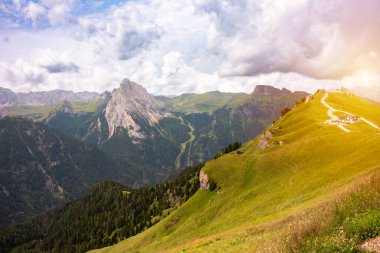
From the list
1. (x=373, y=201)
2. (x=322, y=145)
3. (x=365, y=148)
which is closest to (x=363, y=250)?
(x=373, y=201)

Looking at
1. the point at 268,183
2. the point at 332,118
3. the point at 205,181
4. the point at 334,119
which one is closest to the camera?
the point at 268,183

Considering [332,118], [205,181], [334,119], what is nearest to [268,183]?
[205,181]

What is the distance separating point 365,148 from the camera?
66.4m

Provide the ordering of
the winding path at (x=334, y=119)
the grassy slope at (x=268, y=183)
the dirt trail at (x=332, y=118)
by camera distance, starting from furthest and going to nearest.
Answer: the dirt trail at (x=332, y=118)
the winding path at (x=334, y=119)
the grassy slope at (x=268, y=183)

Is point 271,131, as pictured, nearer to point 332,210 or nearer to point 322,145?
point 322,145

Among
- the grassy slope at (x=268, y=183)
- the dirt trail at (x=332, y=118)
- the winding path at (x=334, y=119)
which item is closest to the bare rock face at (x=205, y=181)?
the grassy slope at (x=268, y=183)

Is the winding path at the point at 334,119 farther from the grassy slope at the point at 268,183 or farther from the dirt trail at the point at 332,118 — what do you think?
the grassy slope at the point at 268,183

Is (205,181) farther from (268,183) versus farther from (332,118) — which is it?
(332,118)

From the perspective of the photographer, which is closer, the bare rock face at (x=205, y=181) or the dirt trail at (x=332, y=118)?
the bare rock face at (x=205, y=181)

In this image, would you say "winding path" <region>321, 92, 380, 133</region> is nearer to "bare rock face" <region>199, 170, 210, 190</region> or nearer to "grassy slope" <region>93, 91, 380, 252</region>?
"grassy slope" <region>93, 91, 380, 252</region>

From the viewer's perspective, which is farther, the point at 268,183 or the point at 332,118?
the point at 332,118

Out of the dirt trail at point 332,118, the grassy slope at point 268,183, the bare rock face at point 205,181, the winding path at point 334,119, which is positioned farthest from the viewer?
the dirt trail at point 332,118

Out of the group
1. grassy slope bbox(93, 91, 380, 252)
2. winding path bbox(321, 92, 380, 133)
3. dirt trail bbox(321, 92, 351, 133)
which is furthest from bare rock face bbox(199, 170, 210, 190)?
dirt trail bbox(321, 92, 351, 133)

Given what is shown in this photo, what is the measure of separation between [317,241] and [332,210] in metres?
4.59
